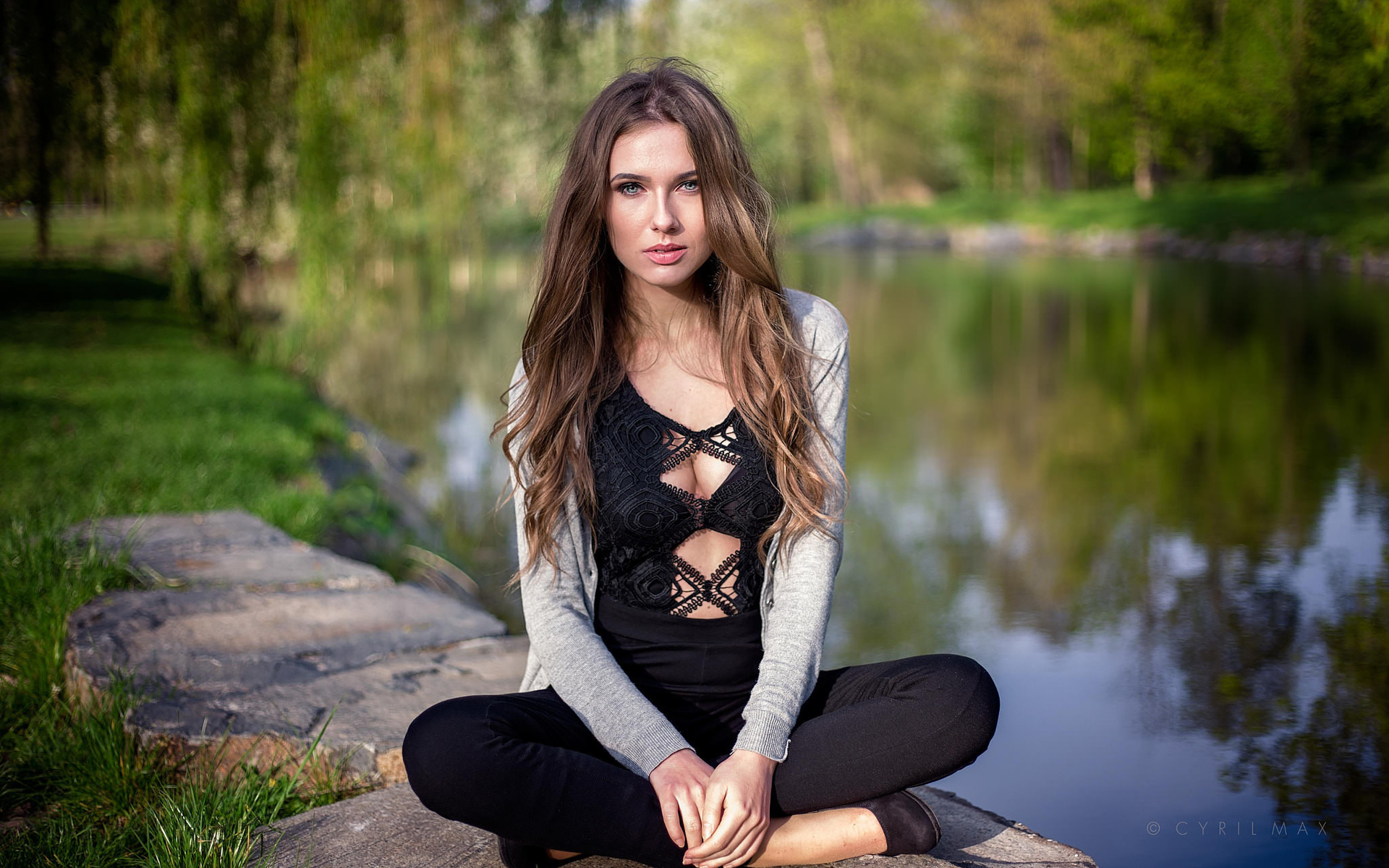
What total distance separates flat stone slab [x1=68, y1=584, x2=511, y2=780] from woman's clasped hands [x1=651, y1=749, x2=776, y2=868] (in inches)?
34.7

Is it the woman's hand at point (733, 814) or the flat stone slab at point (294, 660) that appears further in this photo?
the flat stone slab at point (294, 660)

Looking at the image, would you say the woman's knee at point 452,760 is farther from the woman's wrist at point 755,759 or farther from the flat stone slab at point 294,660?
the flat stone slab at point 294,660

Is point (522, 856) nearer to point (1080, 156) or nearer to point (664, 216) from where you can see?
point (664, 216)

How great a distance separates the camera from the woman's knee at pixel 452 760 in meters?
1.79

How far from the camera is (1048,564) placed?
14.7 ft

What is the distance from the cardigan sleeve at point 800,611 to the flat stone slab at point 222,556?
1.67m

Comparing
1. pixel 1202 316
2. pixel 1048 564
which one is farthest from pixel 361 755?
pixel 1202 316

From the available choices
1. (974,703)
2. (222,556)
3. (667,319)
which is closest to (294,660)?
(222,556)

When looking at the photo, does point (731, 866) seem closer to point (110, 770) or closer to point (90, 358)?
point (110, 770)

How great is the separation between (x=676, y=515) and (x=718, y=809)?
536mm

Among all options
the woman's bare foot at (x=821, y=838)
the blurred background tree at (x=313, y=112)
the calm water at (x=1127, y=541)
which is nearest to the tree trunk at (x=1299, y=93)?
the calm water at (x=1127, y=541)

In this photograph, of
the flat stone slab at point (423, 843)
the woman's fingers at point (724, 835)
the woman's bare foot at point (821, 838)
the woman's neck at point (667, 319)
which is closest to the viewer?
the woman's fingers at point (724, 835)

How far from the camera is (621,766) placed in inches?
76.7

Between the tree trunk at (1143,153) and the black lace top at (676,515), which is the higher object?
the tree trunk at (1143,153)
